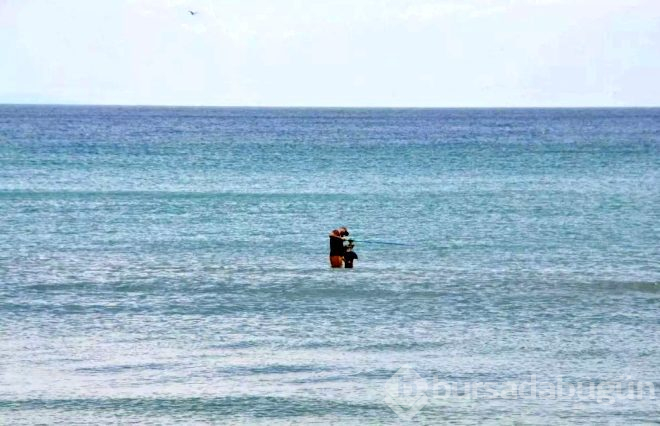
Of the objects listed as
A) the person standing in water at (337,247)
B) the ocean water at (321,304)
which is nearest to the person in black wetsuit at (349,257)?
the person standing in water at (337,247)

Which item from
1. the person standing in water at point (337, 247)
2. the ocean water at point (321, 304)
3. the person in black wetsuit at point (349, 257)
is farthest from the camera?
the person in black wetsuit at point (349, 257)

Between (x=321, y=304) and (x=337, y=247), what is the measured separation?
227 inches

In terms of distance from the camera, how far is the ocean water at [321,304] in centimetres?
2336

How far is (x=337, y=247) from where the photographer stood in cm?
3794

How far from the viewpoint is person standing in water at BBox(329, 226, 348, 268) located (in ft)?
124

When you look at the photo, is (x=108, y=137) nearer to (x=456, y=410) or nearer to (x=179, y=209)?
(x=179, y=209)

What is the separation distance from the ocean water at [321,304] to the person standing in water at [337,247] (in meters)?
0.51

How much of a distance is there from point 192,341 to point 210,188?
4210cm

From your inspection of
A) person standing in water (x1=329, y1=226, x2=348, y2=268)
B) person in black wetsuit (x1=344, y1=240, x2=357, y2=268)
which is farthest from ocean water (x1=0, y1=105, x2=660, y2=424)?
person standing in water (x1=329, y1=226, x2=348, y2=268)

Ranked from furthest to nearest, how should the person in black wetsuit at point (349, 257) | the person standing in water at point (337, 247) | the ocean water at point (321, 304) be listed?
the person in black wetsuit at point (349, 257) → the person standing in water at point (337, 247) → the ocean water at point (321, 304)

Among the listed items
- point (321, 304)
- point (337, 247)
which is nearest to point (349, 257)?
point (337, 247)

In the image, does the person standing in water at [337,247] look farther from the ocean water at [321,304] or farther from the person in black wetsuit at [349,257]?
the ocean water at [321,304]

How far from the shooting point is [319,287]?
114 feet

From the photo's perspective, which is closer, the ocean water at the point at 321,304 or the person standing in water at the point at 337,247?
the ocean water at the point at 321,304
